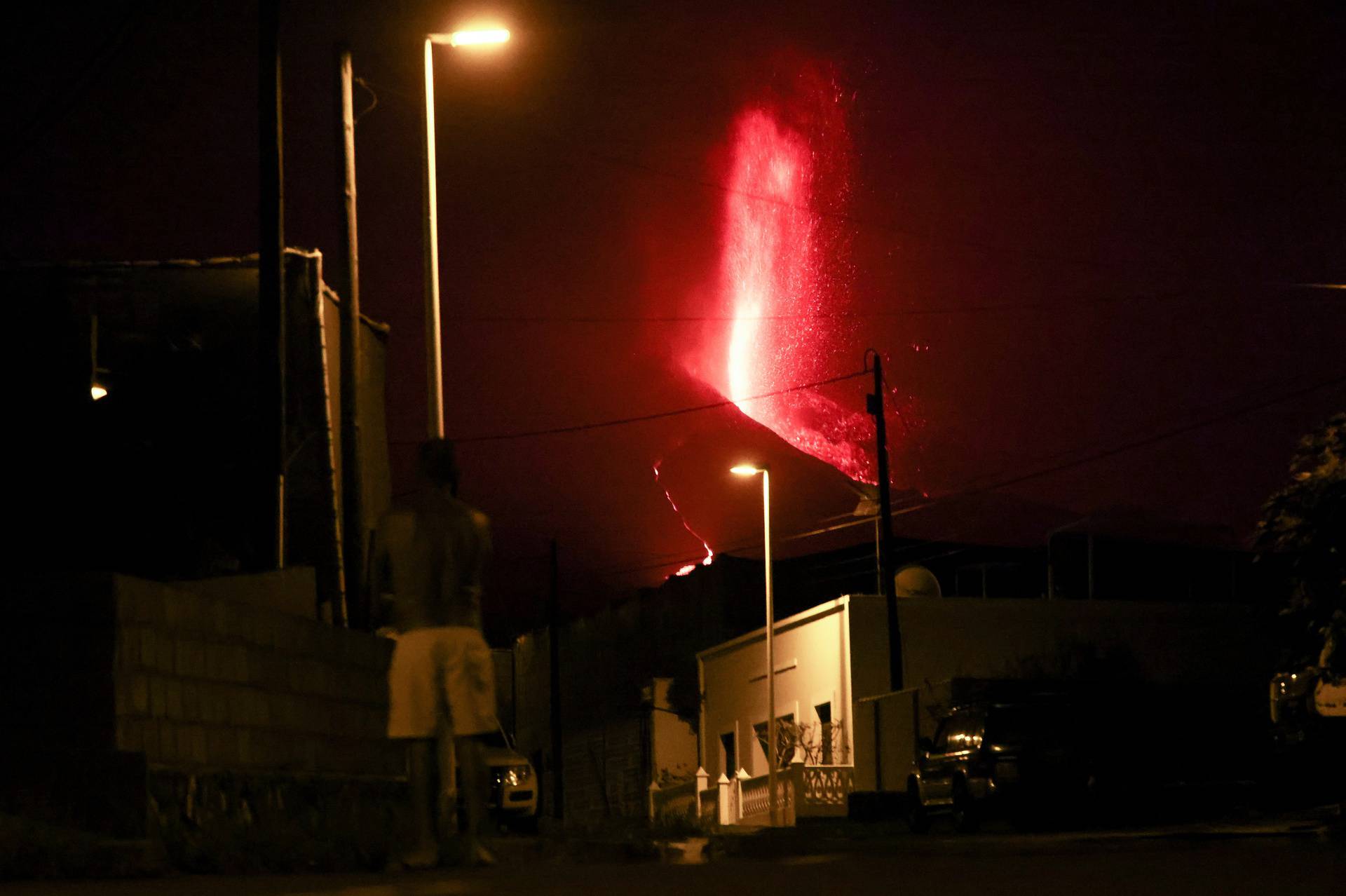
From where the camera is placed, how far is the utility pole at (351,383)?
19.2m

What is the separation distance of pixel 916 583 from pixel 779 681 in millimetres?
3810

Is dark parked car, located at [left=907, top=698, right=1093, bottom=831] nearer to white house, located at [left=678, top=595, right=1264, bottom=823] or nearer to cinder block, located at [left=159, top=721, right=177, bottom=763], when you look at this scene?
white house, located at [left=678, top=595, right=1264, bottom=823]

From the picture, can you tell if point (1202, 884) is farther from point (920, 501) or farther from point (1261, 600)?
point (920, 501)

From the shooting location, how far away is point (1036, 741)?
21391mm

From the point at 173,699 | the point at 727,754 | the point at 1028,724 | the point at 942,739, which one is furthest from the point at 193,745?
the point at 727,754

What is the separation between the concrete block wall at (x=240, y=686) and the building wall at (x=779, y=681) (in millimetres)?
23187

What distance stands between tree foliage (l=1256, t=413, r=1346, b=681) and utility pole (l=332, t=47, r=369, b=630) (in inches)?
342

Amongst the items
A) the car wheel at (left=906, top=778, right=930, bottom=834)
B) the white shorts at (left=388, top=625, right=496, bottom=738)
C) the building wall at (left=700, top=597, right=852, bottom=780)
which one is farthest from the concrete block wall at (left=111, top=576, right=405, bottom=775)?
the building wall at (left=700, top=597, right=852, bottom=780)

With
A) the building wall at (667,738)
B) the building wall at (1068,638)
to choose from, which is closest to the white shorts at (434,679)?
the building wall at (1068,638)

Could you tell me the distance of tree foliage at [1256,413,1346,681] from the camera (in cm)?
1638

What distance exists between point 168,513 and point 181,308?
9.20 feet

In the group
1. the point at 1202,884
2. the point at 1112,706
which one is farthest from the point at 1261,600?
the point at 1202,884

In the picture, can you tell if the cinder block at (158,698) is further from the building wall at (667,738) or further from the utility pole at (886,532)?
the building wall at (667,738)

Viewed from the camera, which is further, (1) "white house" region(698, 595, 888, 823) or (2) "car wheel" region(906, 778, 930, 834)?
(1) "white house" region(698, 595, 888, 823)
